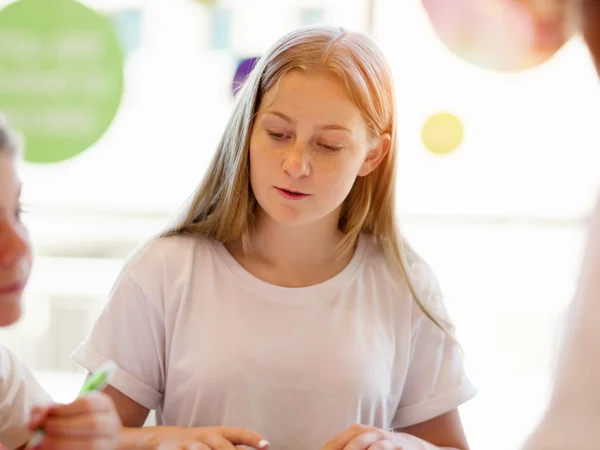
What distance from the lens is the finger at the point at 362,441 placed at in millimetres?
1023

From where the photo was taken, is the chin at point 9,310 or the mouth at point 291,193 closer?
the chin at point 9,310

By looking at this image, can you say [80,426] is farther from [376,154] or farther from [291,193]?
[376,154]

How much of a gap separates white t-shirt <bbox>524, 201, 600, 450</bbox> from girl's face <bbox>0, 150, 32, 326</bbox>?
1.61 feet

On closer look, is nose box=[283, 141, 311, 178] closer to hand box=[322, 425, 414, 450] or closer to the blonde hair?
the blonde hair

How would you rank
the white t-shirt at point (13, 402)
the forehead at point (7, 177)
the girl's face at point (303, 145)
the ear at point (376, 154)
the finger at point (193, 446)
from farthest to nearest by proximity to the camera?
the ear at point (376, 154) → the girl's face at point (303, 145) → the finger at point (193, 446) → the white t-shirt at point (13, 402) → the forehead at point (7, 177)

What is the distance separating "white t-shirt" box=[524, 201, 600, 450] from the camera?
1.77 feet

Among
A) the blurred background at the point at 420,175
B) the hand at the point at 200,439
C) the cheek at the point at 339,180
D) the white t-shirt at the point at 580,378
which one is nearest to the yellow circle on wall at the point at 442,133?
the blurred background at the point at 420,175

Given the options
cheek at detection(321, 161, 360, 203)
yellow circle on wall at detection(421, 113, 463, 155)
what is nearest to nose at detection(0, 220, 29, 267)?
cheek at detection(321, 161, 360, 203)

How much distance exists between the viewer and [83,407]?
2.60ft

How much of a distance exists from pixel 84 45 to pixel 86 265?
0.63 metres

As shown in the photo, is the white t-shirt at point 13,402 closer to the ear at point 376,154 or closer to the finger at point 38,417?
the finger at point 38,417

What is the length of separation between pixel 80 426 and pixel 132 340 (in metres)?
0.38

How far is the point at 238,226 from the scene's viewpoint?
47.7 inches

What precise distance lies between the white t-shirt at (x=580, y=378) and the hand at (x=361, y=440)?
19.4 inches
